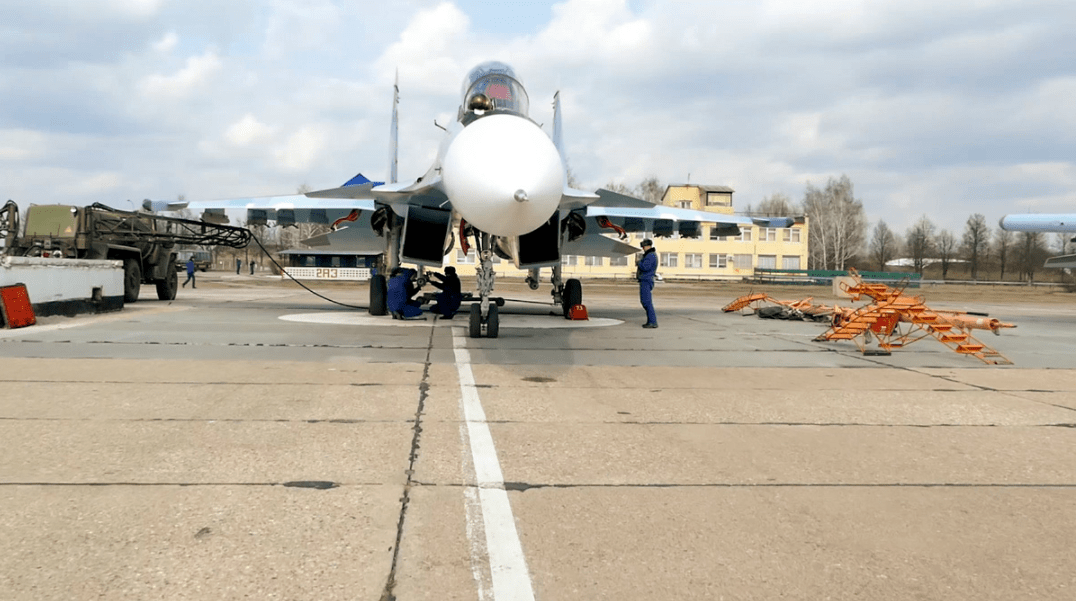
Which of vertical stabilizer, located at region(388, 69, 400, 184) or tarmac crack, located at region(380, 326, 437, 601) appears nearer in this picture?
tarmac crack, located at region(380, 326, 437, 601)

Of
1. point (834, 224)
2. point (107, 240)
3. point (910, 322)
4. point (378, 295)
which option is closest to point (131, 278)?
point (107, 240)

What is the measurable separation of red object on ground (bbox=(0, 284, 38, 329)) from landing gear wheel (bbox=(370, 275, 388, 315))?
18.2 ft

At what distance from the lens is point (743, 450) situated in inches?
169

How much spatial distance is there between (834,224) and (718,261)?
14917 mm

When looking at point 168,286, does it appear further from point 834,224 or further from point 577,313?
point 834,224

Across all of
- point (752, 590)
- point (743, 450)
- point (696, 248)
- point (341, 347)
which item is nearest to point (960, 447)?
point (743, 450)

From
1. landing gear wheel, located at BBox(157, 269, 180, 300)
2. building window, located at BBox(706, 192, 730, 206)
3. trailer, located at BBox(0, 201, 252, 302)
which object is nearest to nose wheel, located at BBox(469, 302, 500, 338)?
trailer, located at BBox(0, 201, 252, 302)

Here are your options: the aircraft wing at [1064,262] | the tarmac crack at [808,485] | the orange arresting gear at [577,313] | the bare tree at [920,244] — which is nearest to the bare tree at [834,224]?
the bare tree at [920,244]

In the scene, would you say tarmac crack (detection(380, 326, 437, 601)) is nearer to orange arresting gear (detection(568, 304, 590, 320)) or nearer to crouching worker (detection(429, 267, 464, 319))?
crouching worker (detection(429, 267, 464, 319))

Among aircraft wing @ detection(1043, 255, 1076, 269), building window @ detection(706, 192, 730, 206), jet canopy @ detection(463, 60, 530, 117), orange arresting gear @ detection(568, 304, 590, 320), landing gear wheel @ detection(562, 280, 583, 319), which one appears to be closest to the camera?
jet canopy @ detection(463, 60, 530, 117)

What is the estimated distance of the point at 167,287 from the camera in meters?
18.3

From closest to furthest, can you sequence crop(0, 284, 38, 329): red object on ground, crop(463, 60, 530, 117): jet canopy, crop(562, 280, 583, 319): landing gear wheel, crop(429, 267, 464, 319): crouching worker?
1. crop(463, 60, 530, 117): jet canopy
2. crop(0, 284, 38, 329): red object on ground
3. crop(429, 267, 464, 319): crouching worker
4. crop(562, 280, 583, 319): landing gear wheel

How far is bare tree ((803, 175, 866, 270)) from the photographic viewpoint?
246ft

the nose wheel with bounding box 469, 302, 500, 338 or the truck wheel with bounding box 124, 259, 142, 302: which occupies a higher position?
the truck wheel with bounding box 124, 259, 142, 302
